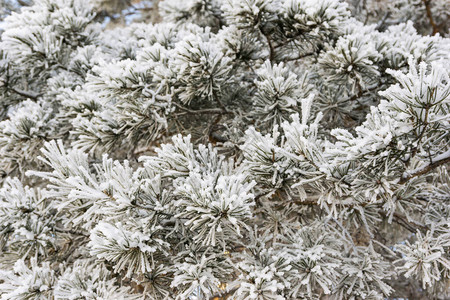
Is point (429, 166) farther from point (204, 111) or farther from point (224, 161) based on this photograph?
point (204, 111)

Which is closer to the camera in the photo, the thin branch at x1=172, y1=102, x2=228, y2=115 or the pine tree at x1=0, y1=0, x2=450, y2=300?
the pine tree at x1=0, y1=0, x2=450, y2=300

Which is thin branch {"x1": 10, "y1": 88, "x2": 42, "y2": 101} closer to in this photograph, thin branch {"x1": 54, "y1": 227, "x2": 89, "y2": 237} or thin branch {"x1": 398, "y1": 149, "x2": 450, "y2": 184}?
thin branch {"x1": 54, "y1": 227, "x2": 89, "y2": 237}

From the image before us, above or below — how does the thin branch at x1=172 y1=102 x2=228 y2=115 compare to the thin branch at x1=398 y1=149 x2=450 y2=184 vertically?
below

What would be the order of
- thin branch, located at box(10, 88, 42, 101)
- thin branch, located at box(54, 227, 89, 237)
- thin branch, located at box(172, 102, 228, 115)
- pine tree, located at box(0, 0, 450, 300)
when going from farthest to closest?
thin branch, located at box(10, 88, 42, 101) → thin branch, located at box(172, 102, 228, 115) → thin branch, located at box(54, 227, 89, 237) → pine tree, located at box(0, 0, 450, 300)

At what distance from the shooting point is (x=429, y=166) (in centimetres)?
138

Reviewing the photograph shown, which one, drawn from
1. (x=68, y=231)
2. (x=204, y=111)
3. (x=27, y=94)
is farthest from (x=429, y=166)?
(x=27, y=94)

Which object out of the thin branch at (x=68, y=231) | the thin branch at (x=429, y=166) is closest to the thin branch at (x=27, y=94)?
the thin branch at (x=68, y=231)

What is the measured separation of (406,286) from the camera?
12.3ft

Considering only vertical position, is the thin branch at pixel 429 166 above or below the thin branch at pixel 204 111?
above

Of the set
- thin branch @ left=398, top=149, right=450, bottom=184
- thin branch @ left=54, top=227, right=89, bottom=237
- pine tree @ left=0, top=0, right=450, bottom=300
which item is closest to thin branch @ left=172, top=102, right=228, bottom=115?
pine tree @ left=0, top=0, right=450, bottom=300

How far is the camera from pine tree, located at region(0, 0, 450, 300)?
4.28 feet

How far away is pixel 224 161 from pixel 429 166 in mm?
834

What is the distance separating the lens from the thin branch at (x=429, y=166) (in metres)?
1.35

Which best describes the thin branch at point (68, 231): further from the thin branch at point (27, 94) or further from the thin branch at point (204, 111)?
the thin branch at point (27, 94)
